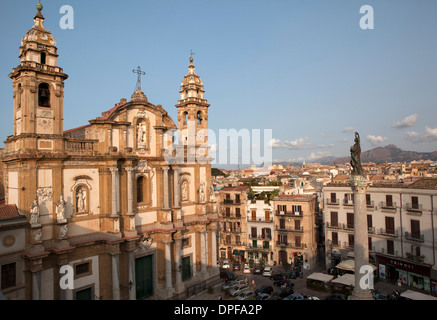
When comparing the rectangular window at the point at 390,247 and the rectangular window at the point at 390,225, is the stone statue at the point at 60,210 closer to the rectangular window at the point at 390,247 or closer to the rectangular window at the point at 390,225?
the rectangular window at the point at 390,225

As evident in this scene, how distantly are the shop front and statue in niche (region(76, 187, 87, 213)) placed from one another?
29973 millimetres

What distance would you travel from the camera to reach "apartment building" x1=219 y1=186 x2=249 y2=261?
148 feet

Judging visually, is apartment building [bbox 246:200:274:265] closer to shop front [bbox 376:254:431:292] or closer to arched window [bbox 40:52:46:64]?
shop front [bbox 376:254:431:292]

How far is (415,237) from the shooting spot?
31344 mm

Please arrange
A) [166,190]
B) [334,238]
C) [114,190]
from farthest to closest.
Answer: [334,238]
[166,190]
[114,190]

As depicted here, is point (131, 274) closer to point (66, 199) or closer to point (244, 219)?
point (66, 199)

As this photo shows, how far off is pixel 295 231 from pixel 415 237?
13902 mm

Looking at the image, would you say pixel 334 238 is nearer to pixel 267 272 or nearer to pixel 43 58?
pixel 267 272

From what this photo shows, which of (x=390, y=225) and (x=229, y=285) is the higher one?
(x=390, y=225)

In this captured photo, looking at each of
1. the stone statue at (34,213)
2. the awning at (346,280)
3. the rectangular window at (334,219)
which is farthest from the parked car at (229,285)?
the stone statue at (34,213)

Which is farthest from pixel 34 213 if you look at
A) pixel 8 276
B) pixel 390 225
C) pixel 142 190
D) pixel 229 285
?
pixel 390 225

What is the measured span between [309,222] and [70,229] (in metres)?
29.1

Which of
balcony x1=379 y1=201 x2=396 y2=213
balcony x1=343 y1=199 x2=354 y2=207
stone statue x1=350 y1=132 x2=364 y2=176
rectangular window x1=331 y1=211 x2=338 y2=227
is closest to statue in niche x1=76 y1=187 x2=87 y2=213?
stone statue x1=350 y1=132 x2=364 y2=176

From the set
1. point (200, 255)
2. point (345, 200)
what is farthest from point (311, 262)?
point (200, 255)
